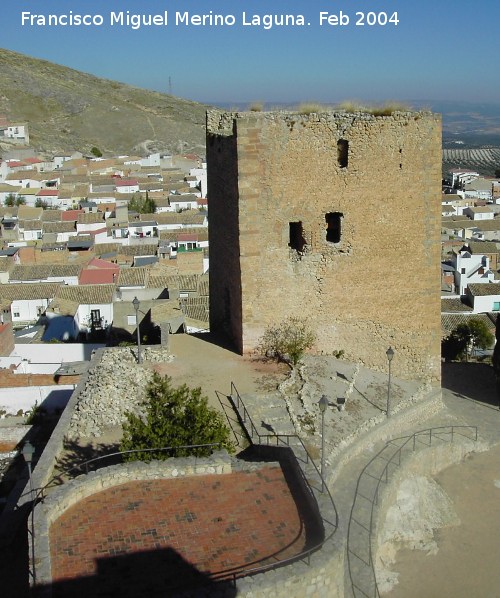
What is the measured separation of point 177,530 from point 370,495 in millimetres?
3608

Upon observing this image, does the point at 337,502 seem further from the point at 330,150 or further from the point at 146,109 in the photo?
the point at 146,109

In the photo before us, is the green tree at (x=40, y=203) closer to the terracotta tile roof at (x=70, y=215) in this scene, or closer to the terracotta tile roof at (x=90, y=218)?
the terracotta tile roof at (x=70, y=215)

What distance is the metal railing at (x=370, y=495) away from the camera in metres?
8.10

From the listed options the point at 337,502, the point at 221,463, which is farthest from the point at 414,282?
the point at 221,463

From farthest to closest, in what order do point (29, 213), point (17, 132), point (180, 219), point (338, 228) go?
point (17, 132) < point (29, 213) < point (180, 219) < point (338, 228)

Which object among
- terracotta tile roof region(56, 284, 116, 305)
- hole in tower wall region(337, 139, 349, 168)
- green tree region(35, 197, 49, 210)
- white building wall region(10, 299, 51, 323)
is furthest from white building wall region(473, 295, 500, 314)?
green tree region(35, 197, 49, 210)

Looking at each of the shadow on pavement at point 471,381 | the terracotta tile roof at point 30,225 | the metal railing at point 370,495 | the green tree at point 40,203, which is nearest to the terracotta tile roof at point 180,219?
the terracotta tile roof at point 30,225

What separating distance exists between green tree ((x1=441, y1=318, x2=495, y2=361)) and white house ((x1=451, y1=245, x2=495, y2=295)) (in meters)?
10.6

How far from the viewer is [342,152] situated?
476 inches

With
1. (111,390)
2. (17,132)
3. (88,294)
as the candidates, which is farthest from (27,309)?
(17,132)

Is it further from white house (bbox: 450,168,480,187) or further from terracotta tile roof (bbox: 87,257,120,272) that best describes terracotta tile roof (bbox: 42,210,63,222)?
white house (bbox: 450,168,480,187)

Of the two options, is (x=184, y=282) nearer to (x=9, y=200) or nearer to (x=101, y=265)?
(x=101, y=265)

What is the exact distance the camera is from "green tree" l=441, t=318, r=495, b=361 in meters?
24.8

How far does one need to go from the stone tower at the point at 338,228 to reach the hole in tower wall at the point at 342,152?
2 centimetres
